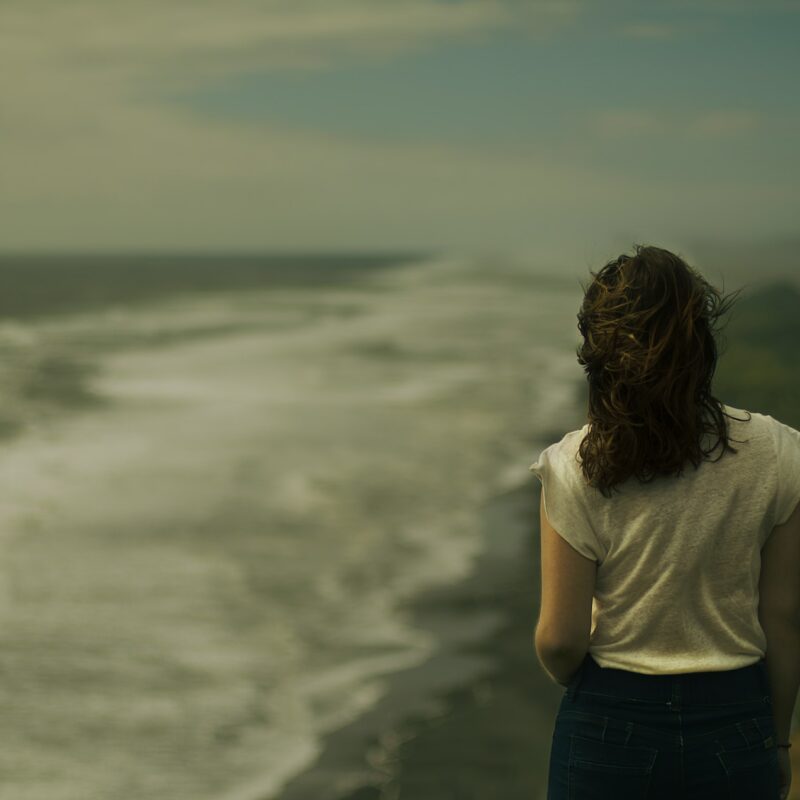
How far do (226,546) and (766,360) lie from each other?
12.8 m

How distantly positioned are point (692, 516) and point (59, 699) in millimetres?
7279

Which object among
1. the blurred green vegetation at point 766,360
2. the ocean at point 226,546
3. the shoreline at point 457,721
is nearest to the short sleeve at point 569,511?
the shoreline at point 457,721

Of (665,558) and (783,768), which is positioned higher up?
(665,558)

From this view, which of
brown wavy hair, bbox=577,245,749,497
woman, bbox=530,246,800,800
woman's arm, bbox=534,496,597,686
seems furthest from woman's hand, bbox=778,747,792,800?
brown wavy hair, bbox=577,245,749,497

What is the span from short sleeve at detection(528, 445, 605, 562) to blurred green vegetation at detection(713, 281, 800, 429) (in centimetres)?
1232

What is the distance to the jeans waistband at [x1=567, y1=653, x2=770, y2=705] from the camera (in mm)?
2209

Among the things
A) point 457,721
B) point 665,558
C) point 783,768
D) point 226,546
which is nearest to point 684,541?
point 665,558

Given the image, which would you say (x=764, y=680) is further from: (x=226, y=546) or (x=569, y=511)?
(x=226, y=546)

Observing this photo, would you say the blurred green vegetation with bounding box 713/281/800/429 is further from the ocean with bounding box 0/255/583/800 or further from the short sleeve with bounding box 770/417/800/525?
the short sleeve with bounding box 770/417/800/525

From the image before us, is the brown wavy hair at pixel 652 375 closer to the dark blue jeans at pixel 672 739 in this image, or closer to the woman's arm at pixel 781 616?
the woman's arm at pixel 781 616

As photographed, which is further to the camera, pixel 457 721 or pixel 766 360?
pixel 766 360

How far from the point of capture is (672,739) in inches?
86.2

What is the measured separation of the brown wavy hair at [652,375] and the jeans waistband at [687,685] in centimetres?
34

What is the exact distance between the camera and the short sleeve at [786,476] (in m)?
2.18
